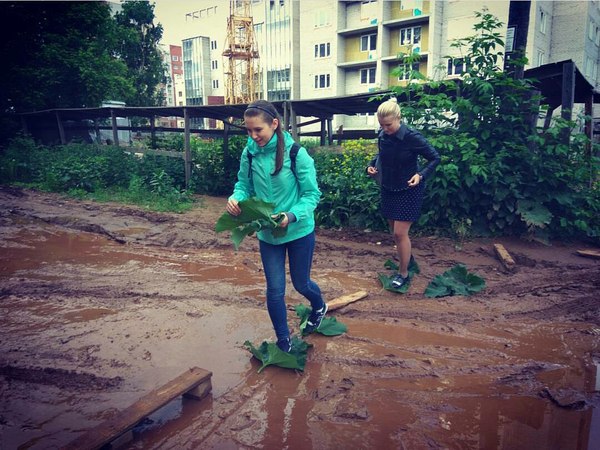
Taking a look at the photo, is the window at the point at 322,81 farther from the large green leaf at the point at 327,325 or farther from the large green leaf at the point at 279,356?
the large green leaf at the point at 279,356

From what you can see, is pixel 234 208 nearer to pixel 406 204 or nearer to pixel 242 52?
pixel 406 204

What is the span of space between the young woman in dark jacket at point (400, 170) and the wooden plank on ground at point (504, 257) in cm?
165

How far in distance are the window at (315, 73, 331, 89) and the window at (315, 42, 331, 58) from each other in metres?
1.72

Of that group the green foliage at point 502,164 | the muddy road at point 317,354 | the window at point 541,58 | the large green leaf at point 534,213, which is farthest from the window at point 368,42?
the muddy road at point 317,354

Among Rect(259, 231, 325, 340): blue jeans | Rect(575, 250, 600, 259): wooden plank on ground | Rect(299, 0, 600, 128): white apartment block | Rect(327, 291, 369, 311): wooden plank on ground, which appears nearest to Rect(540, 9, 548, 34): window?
Rect(299, 0, 600, 128): white apartment block

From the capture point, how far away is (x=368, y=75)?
37062mm

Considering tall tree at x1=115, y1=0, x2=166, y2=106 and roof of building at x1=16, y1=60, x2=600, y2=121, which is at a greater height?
tall tree at x1=115, y1=0, x2=166, y2=106

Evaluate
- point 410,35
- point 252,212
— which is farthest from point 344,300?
point 410,35

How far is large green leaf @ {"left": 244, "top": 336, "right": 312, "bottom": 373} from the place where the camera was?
330 centimetres

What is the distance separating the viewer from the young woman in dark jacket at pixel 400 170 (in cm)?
459

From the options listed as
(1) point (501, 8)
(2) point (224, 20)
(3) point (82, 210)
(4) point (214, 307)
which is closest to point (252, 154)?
(4) point (214, 307)

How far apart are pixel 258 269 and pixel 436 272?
93.6 inches

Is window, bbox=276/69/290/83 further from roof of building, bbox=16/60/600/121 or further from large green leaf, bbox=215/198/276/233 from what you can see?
large green leaf, bbox=215/198/276/233

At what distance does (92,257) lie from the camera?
6.47 metres
